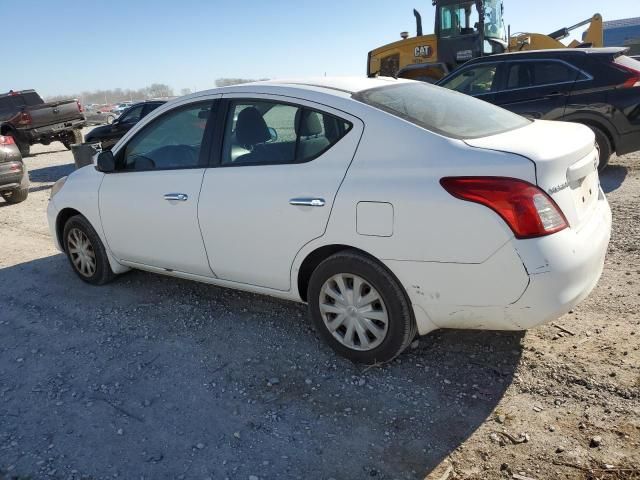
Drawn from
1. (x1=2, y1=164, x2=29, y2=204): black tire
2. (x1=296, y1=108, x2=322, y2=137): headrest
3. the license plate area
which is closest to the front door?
(x1=296, y1=108, x2=322, y2=137): headrest

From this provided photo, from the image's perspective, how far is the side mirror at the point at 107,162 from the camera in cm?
434

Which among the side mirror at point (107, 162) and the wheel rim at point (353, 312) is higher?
the side mirror at point (107, 162)

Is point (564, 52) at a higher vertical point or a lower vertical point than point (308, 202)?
higher

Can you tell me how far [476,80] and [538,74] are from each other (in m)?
0.97

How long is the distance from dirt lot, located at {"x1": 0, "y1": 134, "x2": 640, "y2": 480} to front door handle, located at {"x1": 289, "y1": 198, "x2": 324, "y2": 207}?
100 cm

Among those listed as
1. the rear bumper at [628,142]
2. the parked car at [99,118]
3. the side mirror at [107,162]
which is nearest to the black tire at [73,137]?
the side mirror at [107,162]

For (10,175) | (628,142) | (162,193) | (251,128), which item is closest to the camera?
(251,128)

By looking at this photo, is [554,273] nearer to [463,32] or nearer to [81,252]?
[81,252]

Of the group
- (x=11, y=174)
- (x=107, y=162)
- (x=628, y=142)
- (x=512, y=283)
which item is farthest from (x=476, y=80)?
(x=11, y=174)

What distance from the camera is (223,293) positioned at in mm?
4523

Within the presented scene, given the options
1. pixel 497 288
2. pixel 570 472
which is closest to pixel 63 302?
pixel 497 288

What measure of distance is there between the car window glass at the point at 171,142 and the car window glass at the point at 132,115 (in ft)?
34.0

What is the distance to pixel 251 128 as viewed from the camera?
3.61 meters

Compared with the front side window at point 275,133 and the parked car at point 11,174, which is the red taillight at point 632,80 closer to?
the front side window at point 275,133
